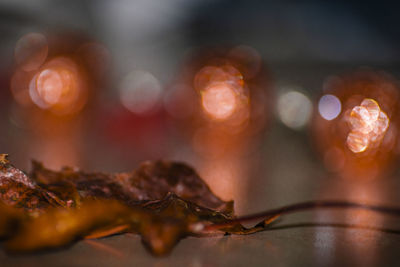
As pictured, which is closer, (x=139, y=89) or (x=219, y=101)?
(x=219, y=101)

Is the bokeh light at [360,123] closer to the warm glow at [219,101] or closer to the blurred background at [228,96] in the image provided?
the blurred background at [228,96]

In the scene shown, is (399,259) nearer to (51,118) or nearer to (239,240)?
(239,240)

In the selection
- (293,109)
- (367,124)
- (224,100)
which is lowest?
(367,124)

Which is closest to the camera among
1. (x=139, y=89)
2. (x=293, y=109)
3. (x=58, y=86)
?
(x=58, y=86)

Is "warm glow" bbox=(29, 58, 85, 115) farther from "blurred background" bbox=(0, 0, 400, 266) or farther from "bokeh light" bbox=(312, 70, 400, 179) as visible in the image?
"bokeh light" bbox=(312, 70, 400, 179)

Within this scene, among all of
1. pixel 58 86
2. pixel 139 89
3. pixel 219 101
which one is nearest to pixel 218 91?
pixel 219 101

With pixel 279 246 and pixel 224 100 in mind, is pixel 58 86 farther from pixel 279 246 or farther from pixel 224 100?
pixel 279 246

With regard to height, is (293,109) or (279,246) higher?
(293,109)
